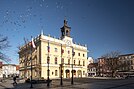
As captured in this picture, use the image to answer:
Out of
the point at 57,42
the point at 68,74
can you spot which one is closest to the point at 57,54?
the point at 57,42

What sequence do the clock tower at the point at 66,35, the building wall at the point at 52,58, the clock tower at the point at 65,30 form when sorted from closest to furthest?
the building wall at the point at 52,58 → the clock tower at the point at 66,35 → the clock tower at the point at 65,30

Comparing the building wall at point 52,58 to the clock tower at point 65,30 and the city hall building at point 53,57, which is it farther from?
the clock tower at point 65,30

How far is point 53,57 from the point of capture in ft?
224

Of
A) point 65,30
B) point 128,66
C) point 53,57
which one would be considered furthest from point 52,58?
point 128,66

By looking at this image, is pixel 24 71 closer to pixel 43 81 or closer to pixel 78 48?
pixel 78 48

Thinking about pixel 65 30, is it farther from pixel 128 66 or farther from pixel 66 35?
pixel 128 66

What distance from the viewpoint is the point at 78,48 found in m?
80.5

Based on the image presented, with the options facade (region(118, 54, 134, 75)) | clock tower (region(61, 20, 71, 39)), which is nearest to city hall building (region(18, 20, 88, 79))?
clock tower (region(61, 20, 71, 39))

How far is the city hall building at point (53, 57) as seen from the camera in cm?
6481

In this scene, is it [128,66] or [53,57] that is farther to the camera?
[128,66]

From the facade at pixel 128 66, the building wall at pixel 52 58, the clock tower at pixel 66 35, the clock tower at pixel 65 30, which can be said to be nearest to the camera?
the building wall at pixel 52 58

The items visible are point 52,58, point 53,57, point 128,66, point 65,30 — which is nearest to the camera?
point 52,58

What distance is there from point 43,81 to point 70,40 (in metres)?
37.2

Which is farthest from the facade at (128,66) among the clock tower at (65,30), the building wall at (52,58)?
the clock tower at (65,30)
